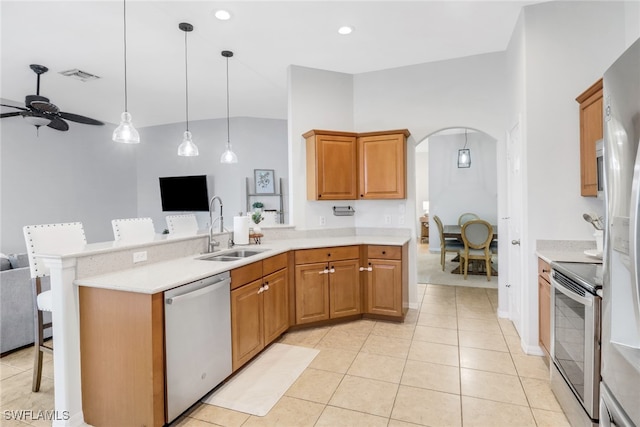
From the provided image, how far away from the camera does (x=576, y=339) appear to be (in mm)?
1855

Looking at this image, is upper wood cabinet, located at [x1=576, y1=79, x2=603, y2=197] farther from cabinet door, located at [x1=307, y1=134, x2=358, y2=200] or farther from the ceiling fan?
the ceiling fan

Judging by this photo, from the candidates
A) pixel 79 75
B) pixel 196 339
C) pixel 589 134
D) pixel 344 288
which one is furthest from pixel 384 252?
pixel 79 75

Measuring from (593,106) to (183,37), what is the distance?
3639 mm

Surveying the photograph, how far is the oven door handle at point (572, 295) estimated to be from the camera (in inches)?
66.6

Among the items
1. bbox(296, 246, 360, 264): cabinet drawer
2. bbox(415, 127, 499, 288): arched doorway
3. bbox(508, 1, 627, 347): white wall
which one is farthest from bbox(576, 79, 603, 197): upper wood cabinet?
bbox(415, 127, 499, 288): arched doorway

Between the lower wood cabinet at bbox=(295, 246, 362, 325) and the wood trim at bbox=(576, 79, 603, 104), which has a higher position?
the wood trim at bbox=(576, 79, 603, 104)

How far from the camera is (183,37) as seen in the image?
3357 millimetres

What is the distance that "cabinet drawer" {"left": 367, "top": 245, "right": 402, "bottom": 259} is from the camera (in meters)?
3.49

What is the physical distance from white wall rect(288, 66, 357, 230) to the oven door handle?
2455 millimetres

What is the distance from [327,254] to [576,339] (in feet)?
Result: 6.98

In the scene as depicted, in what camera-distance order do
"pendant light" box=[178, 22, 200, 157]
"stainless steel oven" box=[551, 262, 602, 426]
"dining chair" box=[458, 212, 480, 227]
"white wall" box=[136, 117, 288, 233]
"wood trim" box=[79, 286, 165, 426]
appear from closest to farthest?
"stainless steel oven" box=[551, 262, 602, 426] → "wood trim" box=[79, 286, 165, 426] → "pendant light" box=[178, 22, 200, 157] → "white wall" box=[136, 117, 288, 233] → "dining chair" box=[458, 212, 480, 227]

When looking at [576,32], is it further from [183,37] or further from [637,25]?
[183,37]

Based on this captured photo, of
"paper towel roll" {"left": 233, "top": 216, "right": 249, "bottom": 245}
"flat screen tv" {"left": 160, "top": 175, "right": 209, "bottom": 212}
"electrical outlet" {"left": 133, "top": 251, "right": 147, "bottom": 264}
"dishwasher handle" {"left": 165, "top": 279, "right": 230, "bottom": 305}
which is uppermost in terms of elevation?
"flat screen tv" {"left": 160, "top": 175, "right": 209, "bottom": 212}

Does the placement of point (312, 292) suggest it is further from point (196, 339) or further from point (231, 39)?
point (231, 39)
